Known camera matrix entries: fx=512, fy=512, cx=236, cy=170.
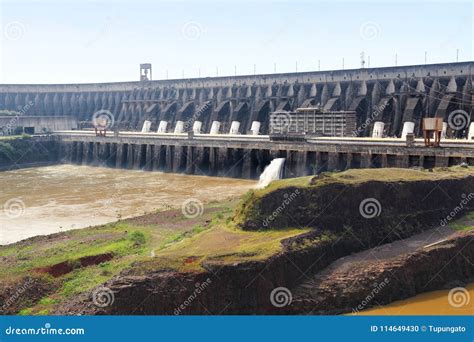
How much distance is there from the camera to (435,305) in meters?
18.2

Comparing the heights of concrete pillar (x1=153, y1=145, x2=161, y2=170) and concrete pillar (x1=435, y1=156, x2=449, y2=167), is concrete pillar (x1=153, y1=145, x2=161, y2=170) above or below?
below

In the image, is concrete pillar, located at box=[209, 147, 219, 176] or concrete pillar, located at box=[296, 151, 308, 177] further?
concrete pillar, located at box=[209, 147, 219, 176]

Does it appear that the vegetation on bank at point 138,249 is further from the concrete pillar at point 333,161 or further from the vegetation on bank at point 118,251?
A: the concrete pillar at point 333,161

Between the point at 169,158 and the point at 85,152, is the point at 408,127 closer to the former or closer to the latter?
the point at 169,158

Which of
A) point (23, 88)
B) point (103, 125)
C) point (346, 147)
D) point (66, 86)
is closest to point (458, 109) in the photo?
point (346, 147)
